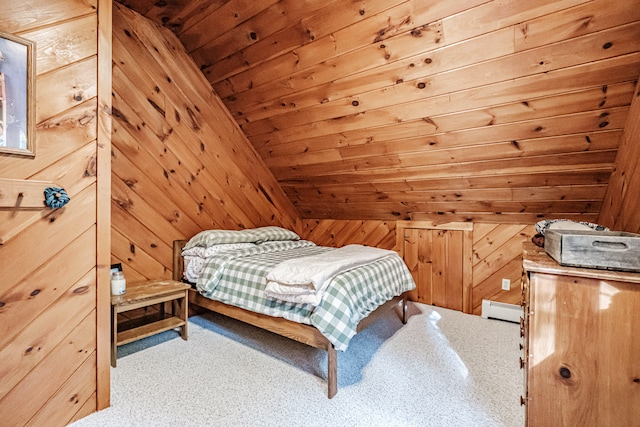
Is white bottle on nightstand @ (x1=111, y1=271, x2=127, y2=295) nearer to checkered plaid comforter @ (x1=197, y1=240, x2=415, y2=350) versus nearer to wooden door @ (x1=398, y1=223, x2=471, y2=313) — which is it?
checkered plaid comforter @ (x1=197, y1=240, x2=415, y2=350)

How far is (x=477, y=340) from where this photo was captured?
256 cm

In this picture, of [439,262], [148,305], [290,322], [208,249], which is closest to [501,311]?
[439,262]

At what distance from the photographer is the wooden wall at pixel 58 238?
137 cm

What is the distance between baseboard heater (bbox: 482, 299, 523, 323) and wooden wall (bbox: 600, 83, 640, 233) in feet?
3.68

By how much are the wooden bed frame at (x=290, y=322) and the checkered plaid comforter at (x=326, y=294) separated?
0.07m

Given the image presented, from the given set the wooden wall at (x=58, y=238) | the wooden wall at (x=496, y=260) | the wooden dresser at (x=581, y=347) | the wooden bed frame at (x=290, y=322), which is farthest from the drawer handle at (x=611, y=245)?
the wooden wall at (x=58, y=238)

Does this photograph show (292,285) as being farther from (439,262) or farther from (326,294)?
(439,262)

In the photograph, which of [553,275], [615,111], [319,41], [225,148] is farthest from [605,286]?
[225,148]

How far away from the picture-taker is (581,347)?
1151 millimetres

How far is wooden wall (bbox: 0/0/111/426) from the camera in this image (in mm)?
1373

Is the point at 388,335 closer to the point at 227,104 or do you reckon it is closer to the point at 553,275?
the point at 553,275

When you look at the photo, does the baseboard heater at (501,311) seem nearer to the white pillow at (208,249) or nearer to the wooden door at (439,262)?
the wooden door at (439,262)

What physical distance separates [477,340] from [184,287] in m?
2.46


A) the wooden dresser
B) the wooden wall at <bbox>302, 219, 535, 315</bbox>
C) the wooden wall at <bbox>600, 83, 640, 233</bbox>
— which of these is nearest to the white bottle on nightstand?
the wooden dresser
